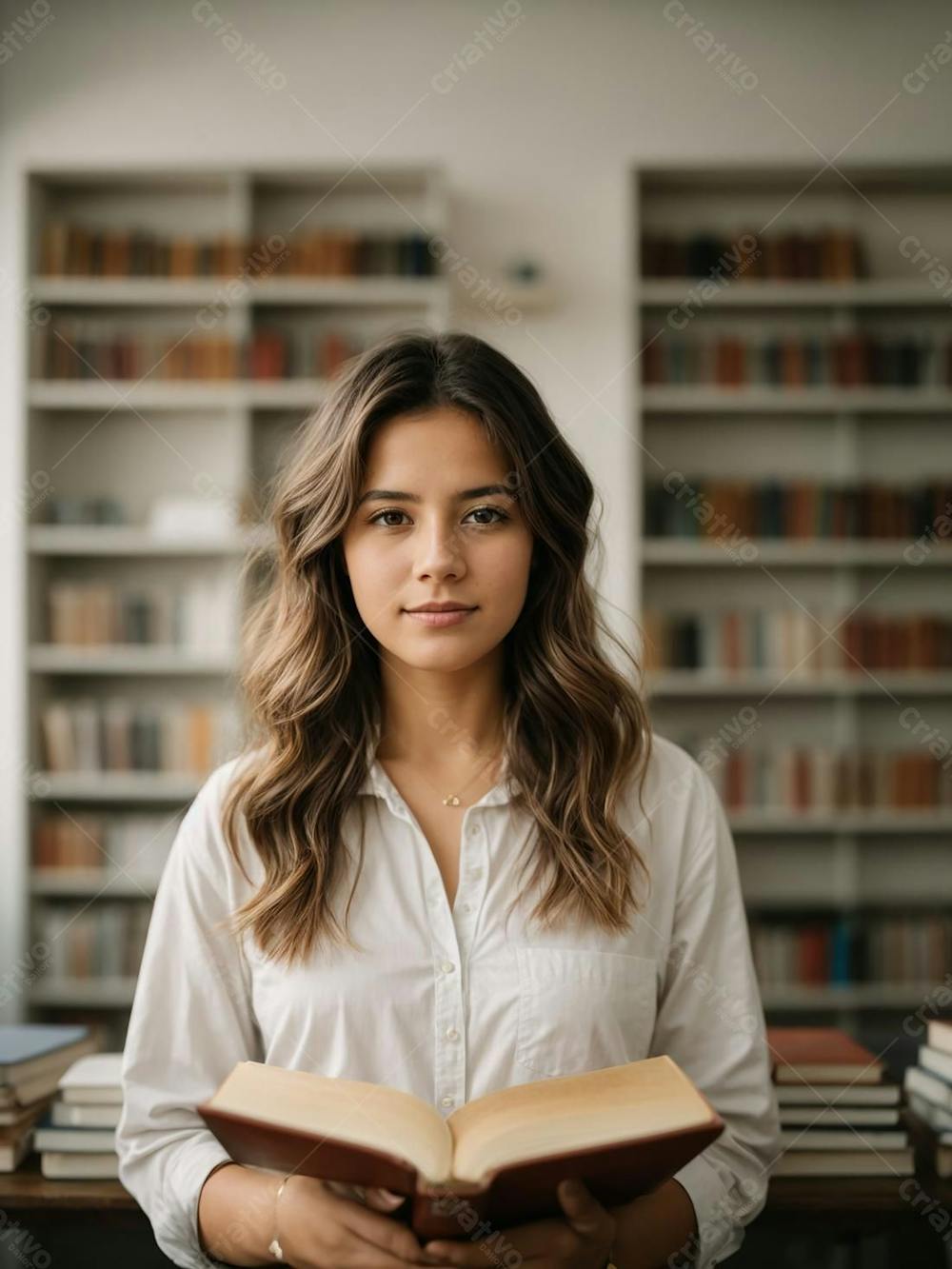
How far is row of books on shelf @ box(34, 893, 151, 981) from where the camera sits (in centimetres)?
388

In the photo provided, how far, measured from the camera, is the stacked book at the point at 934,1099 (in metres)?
1.31

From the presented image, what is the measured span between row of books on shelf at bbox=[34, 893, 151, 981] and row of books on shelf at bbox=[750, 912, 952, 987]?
2.09 meters

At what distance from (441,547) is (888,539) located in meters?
3.13

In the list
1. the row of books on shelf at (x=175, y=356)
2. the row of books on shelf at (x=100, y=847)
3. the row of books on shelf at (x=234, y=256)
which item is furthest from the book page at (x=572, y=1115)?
the row of books on shelf at (x=234, y=256)

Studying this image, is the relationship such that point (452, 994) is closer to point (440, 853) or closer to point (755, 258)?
point (440, 853)

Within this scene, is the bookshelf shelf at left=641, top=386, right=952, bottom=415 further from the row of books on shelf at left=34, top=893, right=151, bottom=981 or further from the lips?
the lips

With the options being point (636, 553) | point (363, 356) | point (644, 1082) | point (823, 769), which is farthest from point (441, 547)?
point (823, 769)

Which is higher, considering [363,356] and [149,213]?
[149,213]

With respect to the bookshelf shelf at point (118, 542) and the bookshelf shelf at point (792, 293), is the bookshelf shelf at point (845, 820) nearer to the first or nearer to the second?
the bookshelf shelf at point (792, 293)

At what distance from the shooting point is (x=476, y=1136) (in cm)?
94

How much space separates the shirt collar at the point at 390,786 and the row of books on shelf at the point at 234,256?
2934mm

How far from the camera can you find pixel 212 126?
13.7ft

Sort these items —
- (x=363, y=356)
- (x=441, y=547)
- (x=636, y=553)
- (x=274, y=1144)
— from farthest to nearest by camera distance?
1. (x=636, y=553)
2. (x=363, y=356)
3. (x=441, y=547)
4. (x=274, y=1144)

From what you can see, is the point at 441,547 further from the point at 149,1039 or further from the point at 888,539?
the point at 888,539
